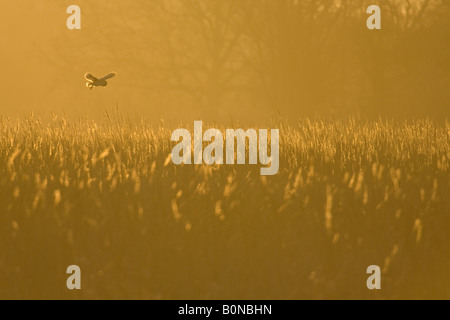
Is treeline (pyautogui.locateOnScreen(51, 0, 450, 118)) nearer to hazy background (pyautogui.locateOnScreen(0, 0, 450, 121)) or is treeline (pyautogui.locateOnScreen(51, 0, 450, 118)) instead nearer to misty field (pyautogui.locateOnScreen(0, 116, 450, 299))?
hazy background (pyautogui.locateOnScreen(0, 0, 450, 121))

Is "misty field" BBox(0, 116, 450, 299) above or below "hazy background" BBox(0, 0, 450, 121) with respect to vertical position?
below

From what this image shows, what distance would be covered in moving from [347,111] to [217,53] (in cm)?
434

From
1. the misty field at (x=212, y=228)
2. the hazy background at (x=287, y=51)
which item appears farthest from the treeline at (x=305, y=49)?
the misty field at (x=212, y=228)

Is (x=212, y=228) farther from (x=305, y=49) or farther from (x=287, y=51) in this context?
(x=287, y=51)

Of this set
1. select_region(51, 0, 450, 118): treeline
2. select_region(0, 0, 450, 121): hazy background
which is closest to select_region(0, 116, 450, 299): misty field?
select_region(51, 0, 450, 118): treeline

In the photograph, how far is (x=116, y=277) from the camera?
18.1 feet

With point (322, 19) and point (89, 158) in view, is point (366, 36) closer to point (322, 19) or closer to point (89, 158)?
point (322, 19)

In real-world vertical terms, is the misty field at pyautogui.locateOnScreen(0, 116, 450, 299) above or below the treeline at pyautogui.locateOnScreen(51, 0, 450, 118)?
below

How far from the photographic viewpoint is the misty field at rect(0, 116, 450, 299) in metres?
5.57

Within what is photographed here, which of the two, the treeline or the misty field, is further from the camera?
the treeline

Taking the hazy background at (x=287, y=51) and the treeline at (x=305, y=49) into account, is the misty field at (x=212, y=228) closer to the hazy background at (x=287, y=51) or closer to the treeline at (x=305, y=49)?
the treeline at (x=305, y=49)

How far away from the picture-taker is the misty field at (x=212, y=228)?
18.3 feet

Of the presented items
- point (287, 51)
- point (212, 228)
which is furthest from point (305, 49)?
point (212, 228)

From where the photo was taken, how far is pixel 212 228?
6.07 metres
